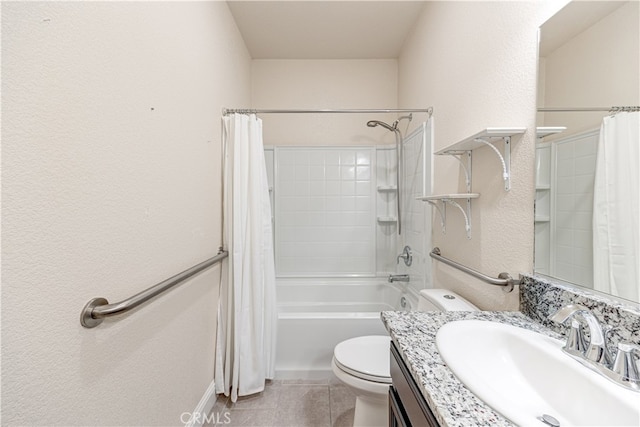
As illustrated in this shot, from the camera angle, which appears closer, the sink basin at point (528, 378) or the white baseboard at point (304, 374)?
the sink basin at point (528, 378)

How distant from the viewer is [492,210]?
1073 millimetres

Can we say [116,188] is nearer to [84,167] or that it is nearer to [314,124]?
[84,167]

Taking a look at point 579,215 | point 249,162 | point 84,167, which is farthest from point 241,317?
point 579,215

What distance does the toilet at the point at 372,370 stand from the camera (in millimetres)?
1156

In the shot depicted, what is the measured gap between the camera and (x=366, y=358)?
→ 1286 millimetres

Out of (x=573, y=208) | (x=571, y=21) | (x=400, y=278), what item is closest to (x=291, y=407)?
(x=400, y=278)

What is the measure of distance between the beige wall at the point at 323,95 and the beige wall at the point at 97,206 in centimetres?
124

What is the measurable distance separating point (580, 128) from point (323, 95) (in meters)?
2.12

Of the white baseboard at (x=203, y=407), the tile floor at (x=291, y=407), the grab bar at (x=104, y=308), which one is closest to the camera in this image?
the grab bar at (x=104, y=308)

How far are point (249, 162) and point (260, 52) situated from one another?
1.37 meters

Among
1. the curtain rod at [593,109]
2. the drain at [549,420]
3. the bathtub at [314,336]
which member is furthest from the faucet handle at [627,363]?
the bathtub at [314,336]

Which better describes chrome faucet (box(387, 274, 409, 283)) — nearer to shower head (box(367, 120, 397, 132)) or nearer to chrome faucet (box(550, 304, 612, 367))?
shower head (box(367, 120, 397, 132))

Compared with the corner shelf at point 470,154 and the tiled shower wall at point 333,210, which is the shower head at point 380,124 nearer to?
the tiled shower wall at point 333,210

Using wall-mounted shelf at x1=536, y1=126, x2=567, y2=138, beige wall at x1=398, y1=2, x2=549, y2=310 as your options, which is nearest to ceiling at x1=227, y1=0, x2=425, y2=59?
beige wall at x1=398, y1=2, x2=549, y2=310
